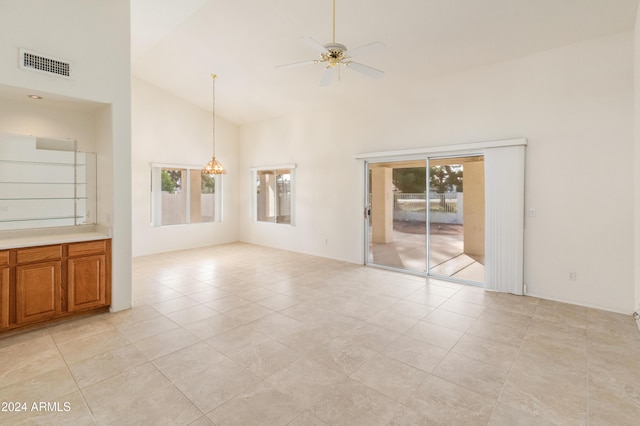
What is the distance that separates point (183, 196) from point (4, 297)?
5067 mm

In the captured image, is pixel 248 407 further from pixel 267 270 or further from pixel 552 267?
pixel 552 267

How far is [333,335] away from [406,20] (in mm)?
3817

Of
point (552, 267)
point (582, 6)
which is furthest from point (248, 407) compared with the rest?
point (582, 6)

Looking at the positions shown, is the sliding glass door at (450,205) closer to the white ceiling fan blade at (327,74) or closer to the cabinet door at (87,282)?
the white ceiling fan blade at (327,74)

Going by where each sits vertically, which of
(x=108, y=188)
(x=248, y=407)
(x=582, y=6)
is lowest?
(x=248, y=407)

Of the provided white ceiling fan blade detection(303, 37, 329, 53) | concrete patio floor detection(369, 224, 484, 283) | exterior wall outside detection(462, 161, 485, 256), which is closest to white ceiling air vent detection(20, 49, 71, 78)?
white ceiling fan blade detection(303, 37, 329, 53)

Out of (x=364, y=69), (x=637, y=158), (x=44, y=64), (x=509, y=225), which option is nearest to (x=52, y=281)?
(x=44, y=64)

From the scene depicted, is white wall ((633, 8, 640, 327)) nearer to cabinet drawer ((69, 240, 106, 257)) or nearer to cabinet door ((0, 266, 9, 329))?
cabinet drawer ((69, 240, 106, 257))

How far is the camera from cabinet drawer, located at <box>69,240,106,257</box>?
3.55 meters

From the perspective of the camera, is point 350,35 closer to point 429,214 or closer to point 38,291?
point 429,214

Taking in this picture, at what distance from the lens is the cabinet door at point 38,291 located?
127 inches

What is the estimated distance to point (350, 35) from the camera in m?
4.28

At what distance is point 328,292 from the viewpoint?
4.67 meters

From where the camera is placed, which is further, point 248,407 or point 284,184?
point 284,184
